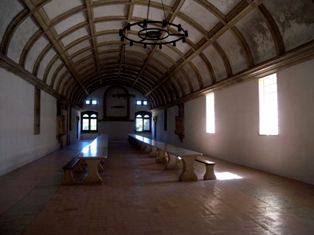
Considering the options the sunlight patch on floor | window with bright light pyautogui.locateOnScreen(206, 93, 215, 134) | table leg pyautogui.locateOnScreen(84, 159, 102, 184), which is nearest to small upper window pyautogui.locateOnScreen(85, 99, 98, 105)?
window with bright light pyautogui.locateOnScreen(206, 93, 215, 134)

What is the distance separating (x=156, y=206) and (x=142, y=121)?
26765 millimetres

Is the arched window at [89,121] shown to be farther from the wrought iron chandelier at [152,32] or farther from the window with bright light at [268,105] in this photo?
the window with bright light at [268,105]

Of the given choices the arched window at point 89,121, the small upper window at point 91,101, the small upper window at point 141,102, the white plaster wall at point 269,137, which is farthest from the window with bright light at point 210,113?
the arched window at point 89,121

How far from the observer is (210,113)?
14477 mm

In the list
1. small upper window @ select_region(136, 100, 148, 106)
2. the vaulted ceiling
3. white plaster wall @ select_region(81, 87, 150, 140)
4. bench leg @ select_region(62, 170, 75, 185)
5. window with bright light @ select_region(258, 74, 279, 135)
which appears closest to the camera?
bench leg @ select_region(62, 170, 75, 185)

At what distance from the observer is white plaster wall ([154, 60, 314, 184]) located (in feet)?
23.9

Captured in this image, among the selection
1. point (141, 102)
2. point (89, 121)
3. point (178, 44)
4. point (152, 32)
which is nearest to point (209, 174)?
point (152, 32)

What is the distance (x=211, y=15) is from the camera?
969 cm

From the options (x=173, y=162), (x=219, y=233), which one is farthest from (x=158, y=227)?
(x=173, y=162)

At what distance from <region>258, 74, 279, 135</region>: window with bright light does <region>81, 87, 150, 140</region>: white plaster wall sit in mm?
22462

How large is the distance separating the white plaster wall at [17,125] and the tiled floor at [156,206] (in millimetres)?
1068

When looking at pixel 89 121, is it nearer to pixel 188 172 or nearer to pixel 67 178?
pixel 67 178

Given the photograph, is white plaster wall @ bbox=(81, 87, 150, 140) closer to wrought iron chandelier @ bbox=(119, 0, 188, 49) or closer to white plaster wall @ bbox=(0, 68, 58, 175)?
white plaster wall @ bbox=(0, 68, 58, 175)

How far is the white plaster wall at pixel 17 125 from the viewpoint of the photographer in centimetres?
857
